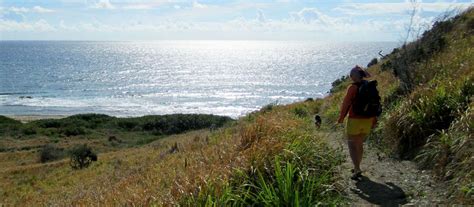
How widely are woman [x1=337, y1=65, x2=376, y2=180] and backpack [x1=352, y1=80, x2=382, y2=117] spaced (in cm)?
5

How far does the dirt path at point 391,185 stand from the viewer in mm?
5570

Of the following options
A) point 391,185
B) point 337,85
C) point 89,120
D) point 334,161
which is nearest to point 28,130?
point 89,120

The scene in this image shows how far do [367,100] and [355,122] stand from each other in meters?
0.36

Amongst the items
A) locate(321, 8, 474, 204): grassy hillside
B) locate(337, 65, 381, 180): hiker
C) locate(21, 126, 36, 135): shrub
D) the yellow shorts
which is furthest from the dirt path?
locate(21, 126, 36, 135): shrub

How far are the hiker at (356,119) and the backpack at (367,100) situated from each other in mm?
14

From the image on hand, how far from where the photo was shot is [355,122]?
680cm

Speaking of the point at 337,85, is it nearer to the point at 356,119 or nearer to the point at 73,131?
the point at 356,119

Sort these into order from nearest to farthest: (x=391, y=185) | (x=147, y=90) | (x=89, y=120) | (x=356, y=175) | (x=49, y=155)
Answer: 1. (x=391, y=185)
2. (x=356, y=175)
3. (x=49, y=155)
4. (x=89, y=120)
5. (x=147, y=90)

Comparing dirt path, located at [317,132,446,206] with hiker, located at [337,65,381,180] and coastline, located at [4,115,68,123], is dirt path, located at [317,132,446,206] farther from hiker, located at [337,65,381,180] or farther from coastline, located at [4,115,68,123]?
coastline, located at [4,115,68,123]

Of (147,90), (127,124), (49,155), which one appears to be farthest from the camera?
(147,90)

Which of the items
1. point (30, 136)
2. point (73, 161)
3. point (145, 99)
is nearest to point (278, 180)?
point (73, 161)

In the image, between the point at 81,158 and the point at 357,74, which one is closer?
the point at 357,74

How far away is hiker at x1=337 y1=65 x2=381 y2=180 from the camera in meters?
6.66

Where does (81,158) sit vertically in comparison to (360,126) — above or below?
below
